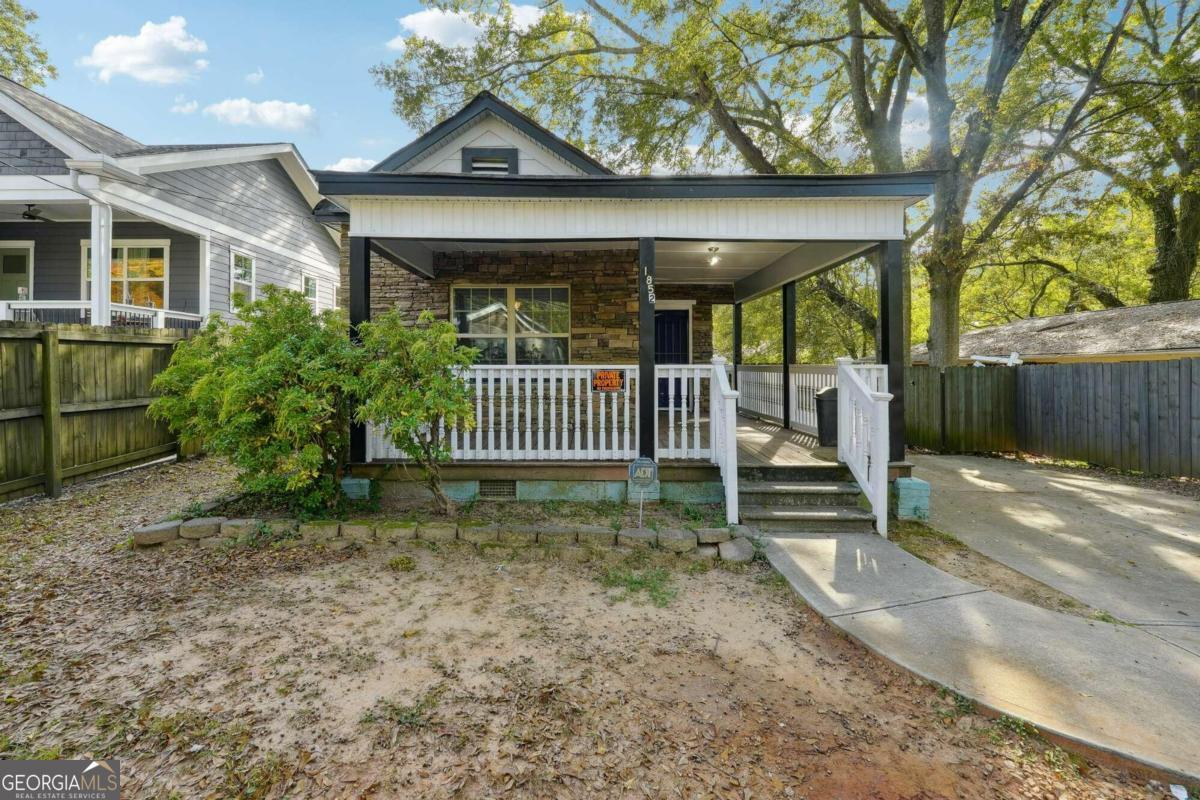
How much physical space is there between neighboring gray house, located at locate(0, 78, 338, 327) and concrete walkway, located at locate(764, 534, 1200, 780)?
1121 cm

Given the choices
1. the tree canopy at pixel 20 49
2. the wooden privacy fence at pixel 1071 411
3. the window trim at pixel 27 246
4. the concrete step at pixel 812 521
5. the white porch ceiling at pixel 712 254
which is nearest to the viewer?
the concrete step at pixel 812 521

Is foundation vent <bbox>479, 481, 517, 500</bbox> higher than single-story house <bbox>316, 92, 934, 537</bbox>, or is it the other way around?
single-story house <bbox>316, 92, 934, 537</bbox>

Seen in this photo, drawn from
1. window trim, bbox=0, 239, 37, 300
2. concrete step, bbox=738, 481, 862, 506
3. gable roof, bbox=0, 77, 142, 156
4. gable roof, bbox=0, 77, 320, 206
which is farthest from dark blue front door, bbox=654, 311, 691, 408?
window trim, bbox=0, 239, 37, 300

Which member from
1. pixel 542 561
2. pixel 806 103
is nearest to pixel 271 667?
pixel 542 561

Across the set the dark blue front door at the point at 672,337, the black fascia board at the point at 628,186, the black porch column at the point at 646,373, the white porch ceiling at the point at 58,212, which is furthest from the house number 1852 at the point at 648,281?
the white porch ceiling at the point at 58,212

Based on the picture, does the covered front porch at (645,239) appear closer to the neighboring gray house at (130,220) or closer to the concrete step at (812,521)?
the concrete step at (812,521)

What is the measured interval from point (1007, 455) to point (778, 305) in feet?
37.5

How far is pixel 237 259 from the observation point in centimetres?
1146

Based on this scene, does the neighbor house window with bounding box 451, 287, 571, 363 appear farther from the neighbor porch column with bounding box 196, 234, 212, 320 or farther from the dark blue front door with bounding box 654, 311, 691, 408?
the neighbor porch column with bounding box 196, 234, 212, 320

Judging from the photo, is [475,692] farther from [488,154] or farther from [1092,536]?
[488,154]

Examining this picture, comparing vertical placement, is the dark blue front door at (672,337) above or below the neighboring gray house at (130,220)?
below

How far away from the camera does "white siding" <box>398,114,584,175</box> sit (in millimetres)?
8039

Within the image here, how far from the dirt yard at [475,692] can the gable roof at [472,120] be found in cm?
639

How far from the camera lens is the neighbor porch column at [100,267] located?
8180mm
